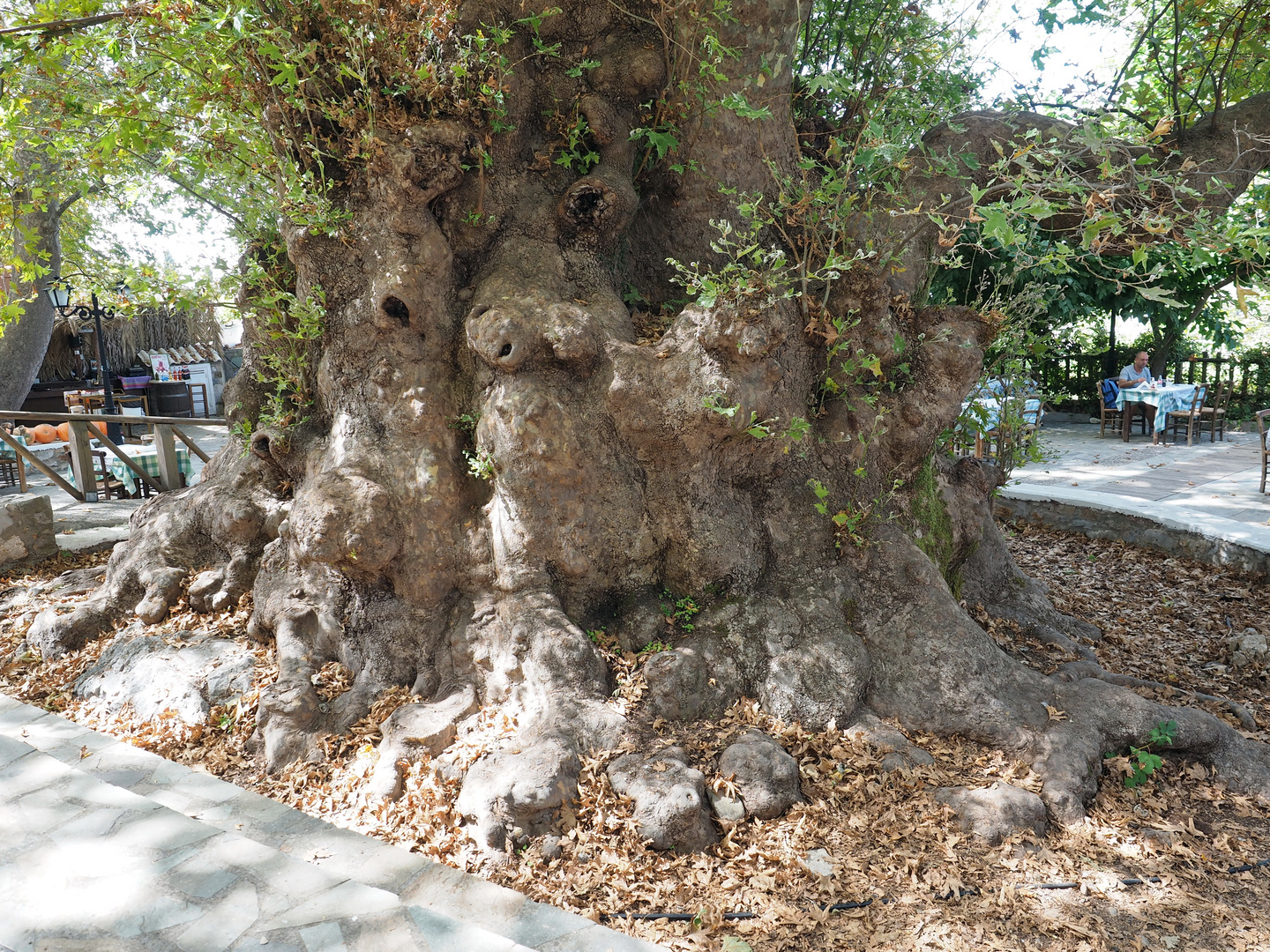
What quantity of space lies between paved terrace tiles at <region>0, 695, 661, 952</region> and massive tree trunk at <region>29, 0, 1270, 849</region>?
72cm

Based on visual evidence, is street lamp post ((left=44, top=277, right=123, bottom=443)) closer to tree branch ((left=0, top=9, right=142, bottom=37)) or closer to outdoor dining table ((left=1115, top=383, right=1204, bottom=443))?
tree branch ((left=0, top=9, right=142, bottom=37))

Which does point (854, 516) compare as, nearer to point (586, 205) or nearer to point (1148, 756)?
point (1148, 756)

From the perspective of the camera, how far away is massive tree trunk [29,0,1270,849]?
381 cm

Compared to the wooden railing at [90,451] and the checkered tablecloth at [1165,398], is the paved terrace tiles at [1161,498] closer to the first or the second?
the checkered tablecloth at [1165,398]

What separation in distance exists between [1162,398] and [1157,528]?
7.75 metres

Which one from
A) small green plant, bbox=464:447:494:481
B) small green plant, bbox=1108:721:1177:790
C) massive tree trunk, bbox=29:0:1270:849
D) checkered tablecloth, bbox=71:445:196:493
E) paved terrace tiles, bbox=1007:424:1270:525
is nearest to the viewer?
small green plant, bbox=1108:721:1177:790

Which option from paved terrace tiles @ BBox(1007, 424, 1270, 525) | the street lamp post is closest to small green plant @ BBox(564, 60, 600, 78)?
paved terrace tiles @ BBox(1007, 424, 1270, 525)

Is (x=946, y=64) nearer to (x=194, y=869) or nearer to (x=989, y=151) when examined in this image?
(x=989, y=151)

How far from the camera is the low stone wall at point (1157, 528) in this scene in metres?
6.13

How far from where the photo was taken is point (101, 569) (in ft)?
19.6

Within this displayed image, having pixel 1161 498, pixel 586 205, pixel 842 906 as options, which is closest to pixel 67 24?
pixel 586 205

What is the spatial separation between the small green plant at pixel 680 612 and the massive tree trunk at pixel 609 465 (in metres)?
0.03

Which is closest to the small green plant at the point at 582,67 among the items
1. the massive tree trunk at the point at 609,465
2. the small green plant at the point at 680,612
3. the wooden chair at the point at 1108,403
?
the massive tree trunk at the point at 609,465

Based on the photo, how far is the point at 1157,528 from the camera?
6.93m
